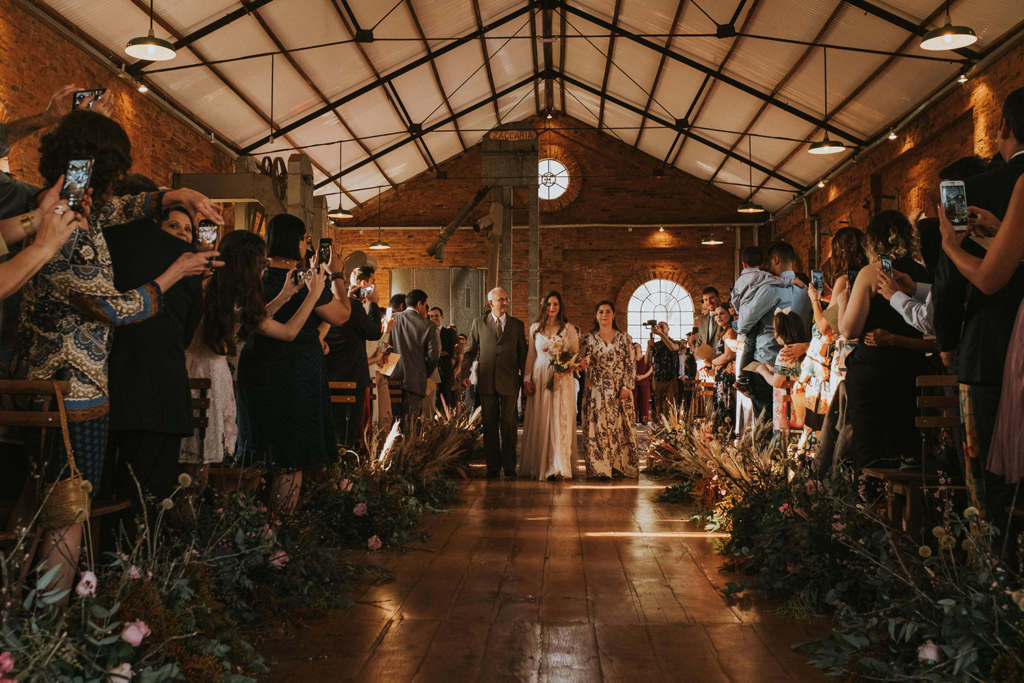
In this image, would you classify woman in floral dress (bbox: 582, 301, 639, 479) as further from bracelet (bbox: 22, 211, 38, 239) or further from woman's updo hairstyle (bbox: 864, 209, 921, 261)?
bracelet (bbox: 22, 211, 38, 239)

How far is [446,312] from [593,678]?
51.4 feet

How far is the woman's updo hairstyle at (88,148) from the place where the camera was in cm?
213

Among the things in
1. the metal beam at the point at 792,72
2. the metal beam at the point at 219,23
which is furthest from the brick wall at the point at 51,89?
the metal beam at the point at 792,72

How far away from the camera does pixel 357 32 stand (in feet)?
40.0

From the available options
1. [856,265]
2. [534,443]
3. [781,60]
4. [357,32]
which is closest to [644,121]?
[781,60]

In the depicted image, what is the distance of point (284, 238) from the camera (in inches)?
138

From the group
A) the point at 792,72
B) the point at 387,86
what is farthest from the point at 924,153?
the point at 387,86

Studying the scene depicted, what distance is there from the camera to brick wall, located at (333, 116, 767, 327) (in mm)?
19703

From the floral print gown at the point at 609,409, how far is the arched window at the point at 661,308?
490 inches

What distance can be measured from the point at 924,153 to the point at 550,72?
7.71 meters

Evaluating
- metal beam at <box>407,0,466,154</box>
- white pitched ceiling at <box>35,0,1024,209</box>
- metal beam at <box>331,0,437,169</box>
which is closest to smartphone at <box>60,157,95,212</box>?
white pitched ceiling at <box>35,0,1024,209</box>

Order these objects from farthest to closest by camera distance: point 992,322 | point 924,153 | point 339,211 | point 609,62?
point 339,211 → point 609,62 → point 924,153 → point 992,322

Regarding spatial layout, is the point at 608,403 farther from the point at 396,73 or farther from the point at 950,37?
the point at 396,73

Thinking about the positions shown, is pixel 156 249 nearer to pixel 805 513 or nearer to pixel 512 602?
pixel 512 602
